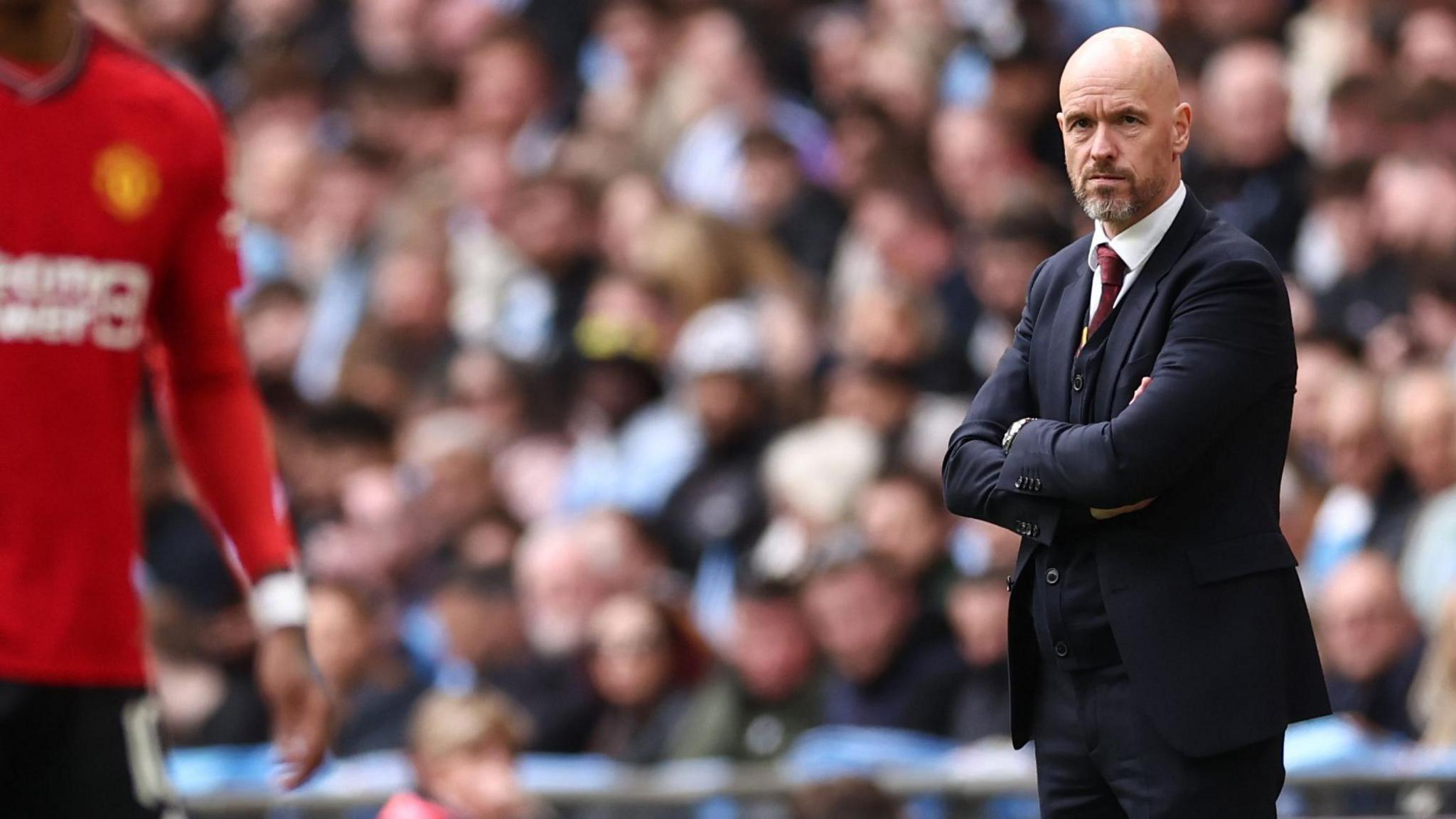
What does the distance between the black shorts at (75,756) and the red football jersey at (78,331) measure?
0.04 metres

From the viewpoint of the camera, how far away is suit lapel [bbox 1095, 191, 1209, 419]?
13.8 feet

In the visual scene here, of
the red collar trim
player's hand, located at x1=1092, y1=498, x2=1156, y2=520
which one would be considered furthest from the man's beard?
Answer: the red collar trim

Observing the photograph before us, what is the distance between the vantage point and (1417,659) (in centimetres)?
742

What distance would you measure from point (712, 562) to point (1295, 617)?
549 cm

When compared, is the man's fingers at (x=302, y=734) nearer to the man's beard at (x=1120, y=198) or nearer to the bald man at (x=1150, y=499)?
the bald man at (x=1150, y=499)

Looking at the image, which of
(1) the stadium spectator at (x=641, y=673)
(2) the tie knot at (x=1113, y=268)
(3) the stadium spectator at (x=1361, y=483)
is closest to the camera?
(2) the tie knot at (x=1113, y=268)

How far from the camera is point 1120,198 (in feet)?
13.7

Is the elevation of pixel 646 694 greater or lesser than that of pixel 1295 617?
lesser

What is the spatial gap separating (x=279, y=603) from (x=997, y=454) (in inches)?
52.9

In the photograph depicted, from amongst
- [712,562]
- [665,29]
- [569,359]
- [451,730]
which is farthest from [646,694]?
[665,29]

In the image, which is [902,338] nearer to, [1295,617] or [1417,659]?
[1417,659]

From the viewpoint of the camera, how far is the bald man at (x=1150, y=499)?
4020 mm

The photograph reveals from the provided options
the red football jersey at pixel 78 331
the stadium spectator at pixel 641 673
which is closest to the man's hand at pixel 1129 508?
the red football jersey at pixel 78 331

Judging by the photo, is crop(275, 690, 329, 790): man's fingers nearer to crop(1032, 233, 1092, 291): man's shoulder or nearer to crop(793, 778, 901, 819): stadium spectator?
crop(1032, 233, 1092, 291): man's shoulder
